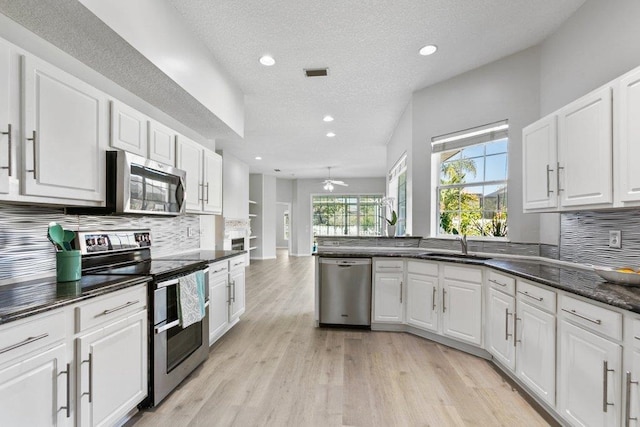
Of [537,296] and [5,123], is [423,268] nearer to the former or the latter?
[537,296]

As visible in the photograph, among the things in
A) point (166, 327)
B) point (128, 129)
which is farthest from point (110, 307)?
point (128, 129)

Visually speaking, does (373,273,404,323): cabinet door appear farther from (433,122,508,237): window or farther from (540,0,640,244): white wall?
(540,0,640,244): white wall

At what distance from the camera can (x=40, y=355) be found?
125 centimetres

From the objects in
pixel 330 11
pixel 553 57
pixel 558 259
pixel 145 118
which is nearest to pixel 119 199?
pixel 145 118

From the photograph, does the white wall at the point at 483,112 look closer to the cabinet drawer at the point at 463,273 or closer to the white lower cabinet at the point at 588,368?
the cabinet drawer at the point at 463,273

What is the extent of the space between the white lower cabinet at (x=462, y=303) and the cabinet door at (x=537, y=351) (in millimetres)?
527

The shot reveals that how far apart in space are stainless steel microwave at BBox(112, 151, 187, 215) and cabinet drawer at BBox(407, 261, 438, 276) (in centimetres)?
252

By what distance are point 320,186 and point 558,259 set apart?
8.73 m

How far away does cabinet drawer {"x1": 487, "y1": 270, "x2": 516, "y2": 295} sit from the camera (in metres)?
2.29

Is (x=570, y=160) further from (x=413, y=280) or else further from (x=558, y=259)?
(x=413, y=280)

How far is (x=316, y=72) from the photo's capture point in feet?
11.0

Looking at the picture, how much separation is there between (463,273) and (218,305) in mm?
2477

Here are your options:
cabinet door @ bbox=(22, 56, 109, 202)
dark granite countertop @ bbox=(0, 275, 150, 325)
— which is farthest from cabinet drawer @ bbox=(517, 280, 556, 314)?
cabinet door @ bbox=(22, 56, 109, 202)

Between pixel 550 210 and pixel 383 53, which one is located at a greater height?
pixel 383 53
